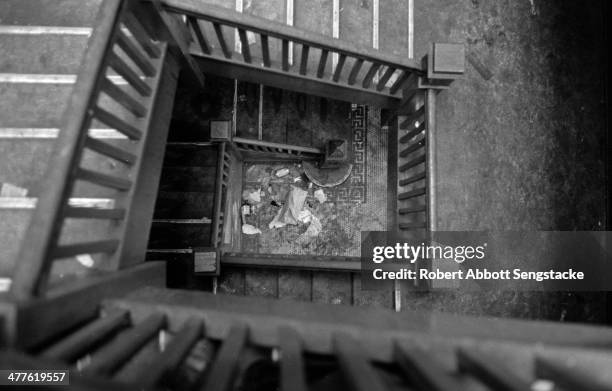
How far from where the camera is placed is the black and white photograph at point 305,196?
1196 mm

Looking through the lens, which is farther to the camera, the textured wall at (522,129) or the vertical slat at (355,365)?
the textured wall at (522,129)

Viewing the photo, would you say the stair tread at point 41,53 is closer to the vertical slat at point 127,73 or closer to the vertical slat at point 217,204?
the vertical slat at point 127,73

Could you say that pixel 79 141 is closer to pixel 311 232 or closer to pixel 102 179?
pixel 102 179

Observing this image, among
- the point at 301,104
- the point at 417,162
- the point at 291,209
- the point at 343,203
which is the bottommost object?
the point at 291,209

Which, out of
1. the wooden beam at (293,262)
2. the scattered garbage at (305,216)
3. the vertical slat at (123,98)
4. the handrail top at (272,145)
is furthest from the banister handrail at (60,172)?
the scattered garbage at (305,216)

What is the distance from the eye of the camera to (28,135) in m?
2.05

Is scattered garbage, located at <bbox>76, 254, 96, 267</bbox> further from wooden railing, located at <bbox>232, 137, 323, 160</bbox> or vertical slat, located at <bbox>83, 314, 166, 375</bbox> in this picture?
wooden railing, located at <bbox>232, 137, 323, 160</bbox>

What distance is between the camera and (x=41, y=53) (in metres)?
2.26

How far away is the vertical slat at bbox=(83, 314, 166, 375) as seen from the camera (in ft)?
3.64

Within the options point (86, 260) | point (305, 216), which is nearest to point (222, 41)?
point (86, 260)

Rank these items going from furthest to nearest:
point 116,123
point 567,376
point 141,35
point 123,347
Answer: point 141,35 → point 116,123 → point 123,347 → point 567,376

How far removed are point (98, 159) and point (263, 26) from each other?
121 centimetres

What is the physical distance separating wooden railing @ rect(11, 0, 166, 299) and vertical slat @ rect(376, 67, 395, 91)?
1.51 m

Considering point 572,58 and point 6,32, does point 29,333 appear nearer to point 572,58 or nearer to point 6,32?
point 6,32
